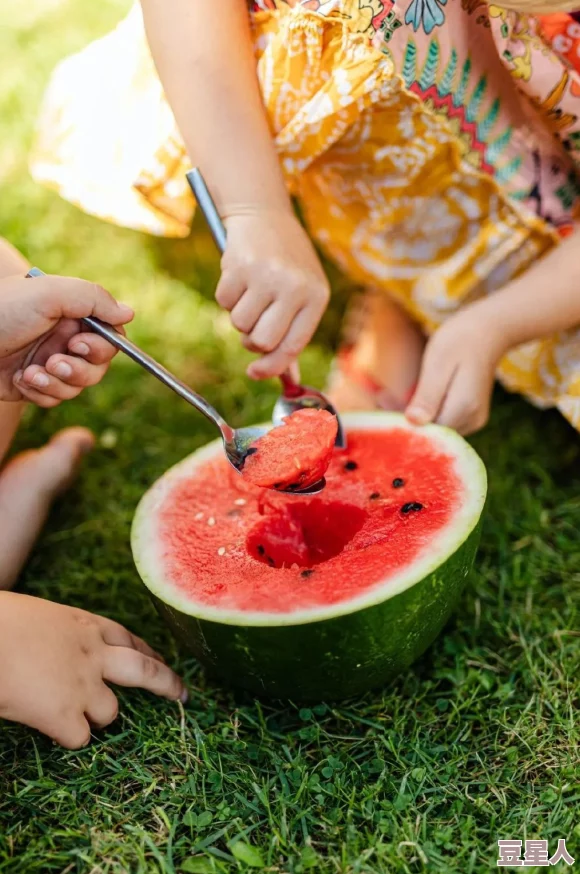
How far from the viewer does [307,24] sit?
140 centimetres

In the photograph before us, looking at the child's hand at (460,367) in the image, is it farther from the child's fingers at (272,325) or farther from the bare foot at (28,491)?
the bare foot at (28,491)

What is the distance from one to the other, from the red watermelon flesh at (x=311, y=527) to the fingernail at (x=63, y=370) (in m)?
0.26

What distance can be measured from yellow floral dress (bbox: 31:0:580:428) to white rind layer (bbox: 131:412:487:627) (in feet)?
1.24

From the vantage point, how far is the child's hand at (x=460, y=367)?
150cm

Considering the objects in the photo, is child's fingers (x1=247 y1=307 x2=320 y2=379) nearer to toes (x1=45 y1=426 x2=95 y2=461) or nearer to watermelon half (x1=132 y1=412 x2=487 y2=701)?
watermelon half (x1=132 y1=412 x2=487 y2=701)

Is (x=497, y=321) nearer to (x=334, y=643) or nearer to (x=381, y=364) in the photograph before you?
(x=381, y=364)

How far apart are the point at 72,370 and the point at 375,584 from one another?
0.58m

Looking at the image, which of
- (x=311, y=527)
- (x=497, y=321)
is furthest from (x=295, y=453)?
(x=497, y=321)

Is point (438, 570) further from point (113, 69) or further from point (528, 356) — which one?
point (113, 69)

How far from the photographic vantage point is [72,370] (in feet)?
4.28

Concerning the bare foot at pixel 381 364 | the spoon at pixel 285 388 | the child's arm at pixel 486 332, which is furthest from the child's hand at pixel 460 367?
the bare foot at pixel 381 364

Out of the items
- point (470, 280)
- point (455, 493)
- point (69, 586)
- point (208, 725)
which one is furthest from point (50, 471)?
point (470, 280)

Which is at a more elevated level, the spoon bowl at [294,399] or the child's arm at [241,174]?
the child's arm at [241,174]

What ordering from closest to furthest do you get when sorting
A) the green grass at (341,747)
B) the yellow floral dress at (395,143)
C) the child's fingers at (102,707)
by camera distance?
the green grass at (341,747), the child's fingers at (102,707), the yellow floral dress at (395,143)
